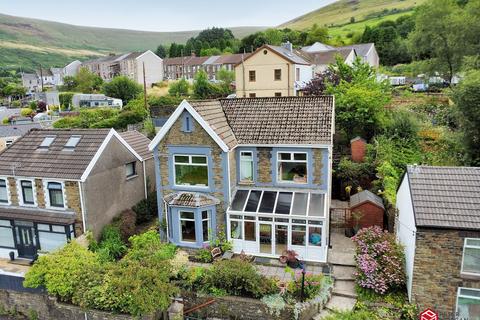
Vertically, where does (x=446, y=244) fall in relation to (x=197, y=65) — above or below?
below

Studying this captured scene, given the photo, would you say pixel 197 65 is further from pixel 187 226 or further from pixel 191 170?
pixel 187 226

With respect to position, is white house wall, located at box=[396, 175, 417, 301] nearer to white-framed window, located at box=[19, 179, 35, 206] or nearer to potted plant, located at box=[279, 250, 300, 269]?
potted plant, located at box=[279, 250, 300, 269]

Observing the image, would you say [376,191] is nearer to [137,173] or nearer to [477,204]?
[477,204]

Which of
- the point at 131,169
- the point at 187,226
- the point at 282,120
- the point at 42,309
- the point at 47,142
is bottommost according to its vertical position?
the point at 42,309

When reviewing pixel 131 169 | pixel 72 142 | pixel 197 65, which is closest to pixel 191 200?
pixel 131 169

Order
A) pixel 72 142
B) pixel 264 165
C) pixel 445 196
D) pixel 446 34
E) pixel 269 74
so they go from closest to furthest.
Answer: pixel 445 196 < pixel 264 165 < pixel 72 142 < pixel 446 34 < pixel 269 74

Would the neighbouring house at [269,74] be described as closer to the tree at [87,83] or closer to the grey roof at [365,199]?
the grey roof at [365,199]

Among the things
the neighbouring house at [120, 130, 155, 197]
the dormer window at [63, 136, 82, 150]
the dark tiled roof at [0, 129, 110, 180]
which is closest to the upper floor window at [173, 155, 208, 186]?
the dark tiled roof at [0, 129, 110, 180]
